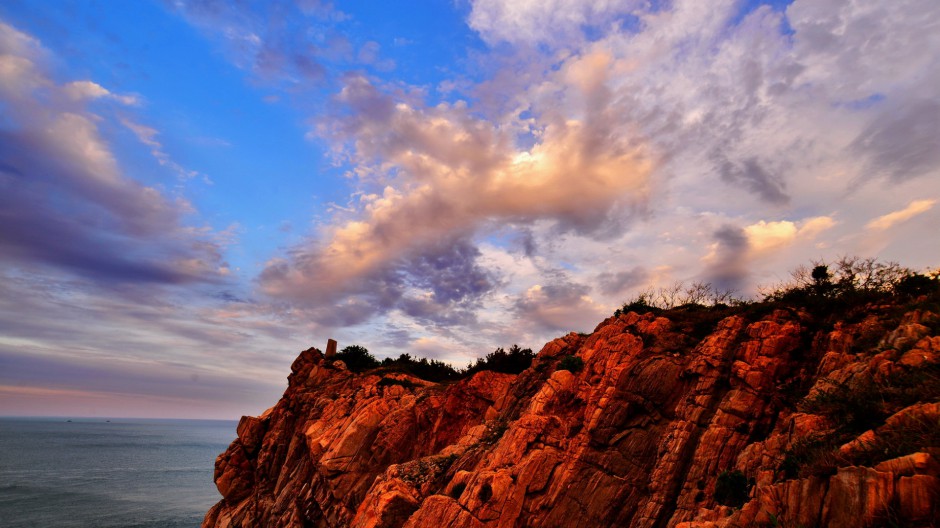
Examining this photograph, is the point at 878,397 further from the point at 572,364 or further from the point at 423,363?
the point at 423,363

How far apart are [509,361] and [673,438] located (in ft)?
76.3

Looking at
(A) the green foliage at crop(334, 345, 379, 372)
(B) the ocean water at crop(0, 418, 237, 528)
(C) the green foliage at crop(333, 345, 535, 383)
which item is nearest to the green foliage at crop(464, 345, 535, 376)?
(C) the green foliage at crop(333, 345, 535, 383)

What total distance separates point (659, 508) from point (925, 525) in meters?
10.6

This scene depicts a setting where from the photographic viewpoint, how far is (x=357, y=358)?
5278 centimetres

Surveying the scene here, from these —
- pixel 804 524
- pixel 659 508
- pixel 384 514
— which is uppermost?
pixel 804 524

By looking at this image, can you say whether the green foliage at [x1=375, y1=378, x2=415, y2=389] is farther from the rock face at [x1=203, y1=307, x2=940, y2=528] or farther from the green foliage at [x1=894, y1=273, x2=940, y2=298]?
the green foliage at [x1=894, y1=273, x2=940, y2=298]

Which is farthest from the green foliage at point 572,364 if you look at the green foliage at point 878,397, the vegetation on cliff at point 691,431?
the green foliage at point 878,397

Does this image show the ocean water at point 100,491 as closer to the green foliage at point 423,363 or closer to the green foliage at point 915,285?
the green foliage at point 423,363

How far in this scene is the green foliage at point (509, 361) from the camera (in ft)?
138

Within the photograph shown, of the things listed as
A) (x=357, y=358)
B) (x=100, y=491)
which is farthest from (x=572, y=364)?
(x=100, y=491)

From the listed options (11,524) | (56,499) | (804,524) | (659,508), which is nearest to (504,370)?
(659,508)

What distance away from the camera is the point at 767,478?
14.0 metres

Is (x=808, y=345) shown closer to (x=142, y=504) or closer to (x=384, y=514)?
(x=384, y=514)

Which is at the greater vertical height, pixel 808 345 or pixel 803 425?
pixel 808 345
